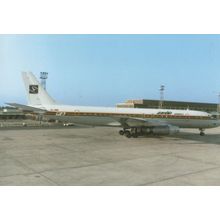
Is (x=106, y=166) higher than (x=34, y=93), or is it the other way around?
(x=34, y=93)

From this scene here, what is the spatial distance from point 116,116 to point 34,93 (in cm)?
879

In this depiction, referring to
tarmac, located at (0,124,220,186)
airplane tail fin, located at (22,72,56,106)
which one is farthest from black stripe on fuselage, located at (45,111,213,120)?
tarmac, located at (0,124,220,186)

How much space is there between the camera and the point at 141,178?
37.6 ft

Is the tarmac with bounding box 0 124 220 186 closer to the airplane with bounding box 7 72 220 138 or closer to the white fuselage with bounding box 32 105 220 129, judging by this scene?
the airplane with bounding box 7 72 220 138

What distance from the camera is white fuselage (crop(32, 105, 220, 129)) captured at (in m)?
27.2

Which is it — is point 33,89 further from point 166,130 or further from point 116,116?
point 166,130

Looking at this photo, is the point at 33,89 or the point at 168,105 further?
the point at 168,105

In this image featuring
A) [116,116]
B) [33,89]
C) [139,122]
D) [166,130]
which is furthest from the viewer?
[33,89]

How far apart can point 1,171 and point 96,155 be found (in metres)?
6.17

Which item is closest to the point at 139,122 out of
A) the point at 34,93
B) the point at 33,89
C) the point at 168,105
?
the point at 34,93

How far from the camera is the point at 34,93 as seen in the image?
28.1 metres

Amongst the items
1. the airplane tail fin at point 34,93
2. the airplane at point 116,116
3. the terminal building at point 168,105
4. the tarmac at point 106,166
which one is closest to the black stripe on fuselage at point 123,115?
the airplane at point 116,116

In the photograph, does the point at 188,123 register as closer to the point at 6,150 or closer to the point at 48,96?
the point at 48,96

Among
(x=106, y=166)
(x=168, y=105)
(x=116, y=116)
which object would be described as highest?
(x=168, y=105)
